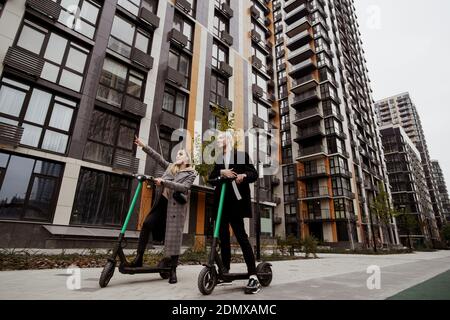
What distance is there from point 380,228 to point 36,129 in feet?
153

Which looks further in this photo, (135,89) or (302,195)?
(302,195)

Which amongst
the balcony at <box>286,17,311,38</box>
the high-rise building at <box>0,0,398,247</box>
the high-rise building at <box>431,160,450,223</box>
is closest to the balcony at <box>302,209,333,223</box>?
the high-rise building at <box>0,0,398,247</box>

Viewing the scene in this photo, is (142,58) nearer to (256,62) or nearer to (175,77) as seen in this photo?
(175,77)

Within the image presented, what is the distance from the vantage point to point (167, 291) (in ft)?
9.02

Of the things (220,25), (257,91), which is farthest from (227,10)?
(257,91)

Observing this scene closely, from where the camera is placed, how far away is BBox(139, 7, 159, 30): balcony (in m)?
14.7

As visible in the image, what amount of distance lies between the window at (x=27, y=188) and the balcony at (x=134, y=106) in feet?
14.3

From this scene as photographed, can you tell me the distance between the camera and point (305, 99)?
36125mm

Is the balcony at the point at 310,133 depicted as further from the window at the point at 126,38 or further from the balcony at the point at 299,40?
the window at the point at 126,38

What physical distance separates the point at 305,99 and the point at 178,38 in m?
25.0

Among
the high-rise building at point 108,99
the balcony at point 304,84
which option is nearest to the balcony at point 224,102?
the high-rise building at point 108,99

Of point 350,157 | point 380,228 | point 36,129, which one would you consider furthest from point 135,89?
point 380,228
